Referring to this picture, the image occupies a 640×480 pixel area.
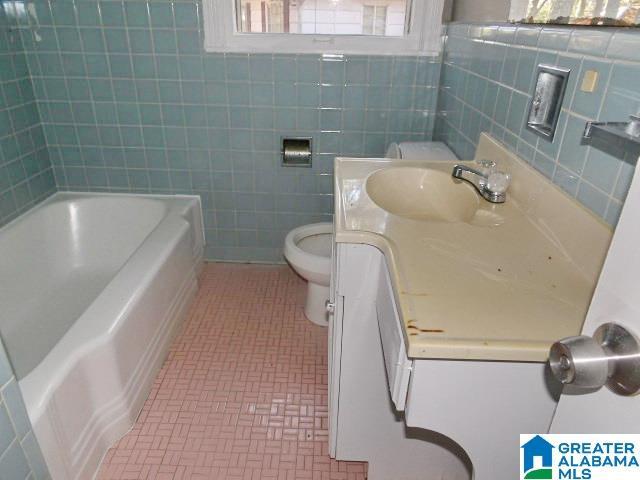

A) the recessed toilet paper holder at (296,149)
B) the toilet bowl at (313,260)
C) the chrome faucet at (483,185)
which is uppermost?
the chrome faucet at (483,185)

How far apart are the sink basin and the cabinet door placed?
39 cm

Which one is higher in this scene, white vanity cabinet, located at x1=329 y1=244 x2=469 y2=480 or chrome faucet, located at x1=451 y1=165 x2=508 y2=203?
chrome faucet, located at x1=451 y1=165 x2=508 y2=203

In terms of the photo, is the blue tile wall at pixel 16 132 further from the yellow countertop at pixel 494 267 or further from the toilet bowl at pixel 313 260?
the yellow countertop at pixel 494 267

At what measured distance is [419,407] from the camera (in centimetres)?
81

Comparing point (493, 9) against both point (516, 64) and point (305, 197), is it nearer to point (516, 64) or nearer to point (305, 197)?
point (516, 64)

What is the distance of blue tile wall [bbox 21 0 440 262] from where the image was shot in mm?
2135

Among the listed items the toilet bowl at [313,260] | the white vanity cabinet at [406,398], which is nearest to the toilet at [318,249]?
the toilet bowl at [313,260]

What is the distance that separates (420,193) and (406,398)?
85 centimetres

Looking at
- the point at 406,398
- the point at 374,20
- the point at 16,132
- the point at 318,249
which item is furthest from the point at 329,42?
the point at 406,398

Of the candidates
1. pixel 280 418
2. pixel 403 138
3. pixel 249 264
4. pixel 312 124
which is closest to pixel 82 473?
pixel 280 418

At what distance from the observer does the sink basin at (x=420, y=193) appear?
1.42 m

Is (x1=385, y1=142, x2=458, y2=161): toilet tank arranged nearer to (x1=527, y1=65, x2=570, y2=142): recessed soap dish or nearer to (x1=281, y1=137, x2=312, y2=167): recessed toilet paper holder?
(x1=281, y1=137, x2=312, y2=167): recessed toilet paper holder

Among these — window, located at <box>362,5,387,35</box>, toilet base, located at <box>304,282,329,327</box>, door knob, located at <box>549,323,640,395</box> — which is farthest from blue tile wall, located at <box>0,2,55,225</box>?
door knob, located at <box>549,323,640,395</box>

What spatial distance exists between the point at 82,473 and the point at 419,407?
3.65ft
